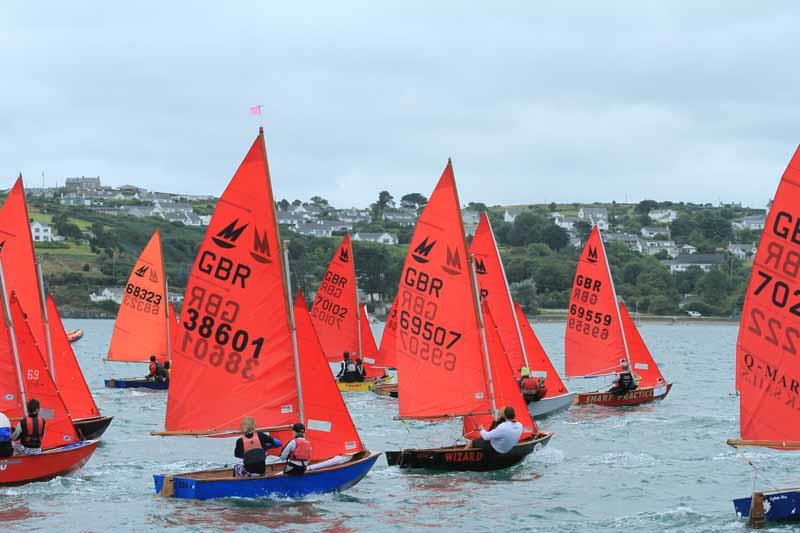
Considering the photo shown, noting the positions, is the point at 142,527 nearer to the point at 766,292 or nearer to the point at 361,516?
the point at 361,516

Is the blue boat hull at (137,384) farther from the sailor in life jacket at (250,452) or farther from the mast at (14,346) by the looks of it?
the sailor in life jacket at (250,452)

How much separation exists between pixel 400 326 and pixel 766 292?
9505 millimetres

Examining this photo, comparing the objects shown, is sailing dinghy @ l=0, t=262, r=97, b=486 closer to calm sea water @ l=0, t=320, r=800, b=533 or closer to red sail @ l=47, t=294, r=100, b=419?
calm sea water @ l=0, t=320, r=800, b=533

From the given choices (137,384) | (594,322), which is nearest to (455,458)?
(594,322)

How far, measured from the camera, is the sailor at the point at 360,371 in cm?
4794

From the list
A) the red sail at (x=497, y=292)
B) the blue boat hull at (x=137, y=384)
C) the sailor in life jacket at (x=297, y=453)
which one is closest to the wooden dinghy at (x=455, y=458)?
the sailor in life jacket at (x=297, y=453)

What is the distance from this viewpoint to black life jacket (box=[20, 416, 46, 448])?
23766mm

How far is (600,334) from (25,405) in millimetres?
23122

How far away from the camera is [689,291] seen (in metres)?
170

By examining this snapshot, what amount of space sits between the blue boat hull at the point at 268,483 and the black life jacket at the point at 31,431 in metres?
2.60

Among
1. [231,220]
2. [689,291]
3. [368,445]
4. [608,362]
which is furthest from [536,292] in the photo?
[231,220]

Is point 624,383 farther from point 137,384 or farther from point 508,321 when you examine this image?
point 137,384

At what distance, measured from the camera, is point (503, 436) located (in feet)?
84.9

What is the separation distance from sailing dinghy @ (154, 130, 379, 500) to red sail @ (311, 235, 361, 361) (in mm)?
25770
